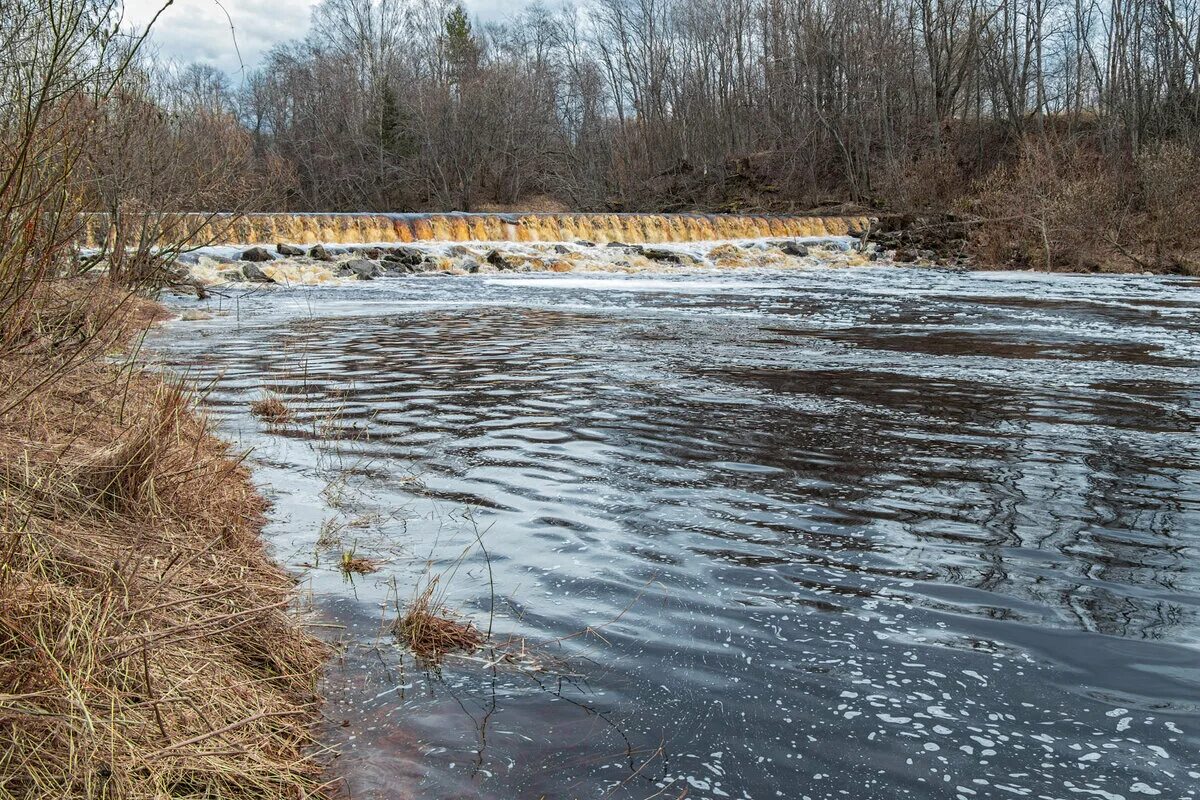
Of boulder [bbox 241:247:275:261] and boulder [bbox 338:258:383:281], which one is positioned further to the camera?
boulder [bbox 338:258:383:281]

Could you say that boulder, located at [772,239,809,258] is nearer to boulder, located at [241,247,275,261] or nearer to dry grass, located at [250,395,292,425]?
boulder, located at [241,247,275,261]

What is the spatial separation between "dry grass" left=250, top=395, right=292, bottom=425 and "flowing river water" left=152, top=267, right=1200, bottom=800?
0.46 ft

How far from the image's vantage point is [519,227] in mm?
30781

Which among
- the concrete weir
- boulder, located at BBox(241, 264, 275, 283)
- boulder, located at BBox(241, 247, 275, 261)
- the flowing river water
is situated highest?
the concrete weir

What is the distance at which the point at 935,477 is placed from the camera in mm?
5691

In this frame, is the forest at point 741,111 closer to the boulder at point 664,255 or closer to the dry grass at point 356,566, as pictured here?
the boulder at point 664,255

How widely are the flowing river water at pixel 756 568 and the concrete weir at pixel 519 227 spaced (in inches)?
717

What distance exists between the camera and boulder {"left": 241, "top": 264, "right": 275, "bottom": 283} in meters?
22.0

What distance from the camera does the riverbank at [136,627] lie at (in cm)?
218

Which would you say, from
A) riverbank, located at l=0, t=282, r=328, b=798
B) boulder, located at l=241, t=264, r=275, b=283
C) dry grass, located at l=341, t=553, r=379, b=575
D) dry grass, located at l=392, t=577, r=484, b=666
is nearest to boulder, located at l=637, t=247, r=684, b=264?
boulder, located at l=241, t=264, r=275, b=283

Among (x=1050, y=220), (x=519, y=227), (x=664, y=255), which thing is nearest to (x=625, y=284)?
(x=664, y=255)

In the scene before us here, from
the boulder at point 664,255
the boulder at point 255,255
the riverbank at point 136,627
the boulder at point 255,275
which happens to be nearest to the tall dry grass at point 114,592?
the riverbank at point 136,627

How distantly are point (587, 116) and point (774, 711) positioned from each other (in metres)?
52.6

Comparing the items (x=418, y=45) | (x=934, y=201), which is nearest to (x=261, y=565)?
(x=934, y=201)
